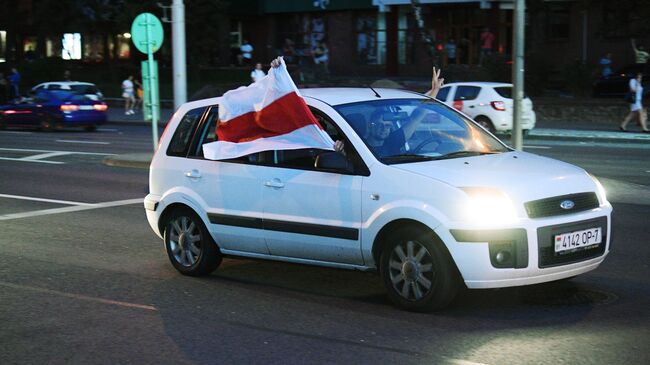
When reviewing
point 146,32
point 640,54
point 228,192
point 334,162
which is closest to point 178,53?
point 146,32

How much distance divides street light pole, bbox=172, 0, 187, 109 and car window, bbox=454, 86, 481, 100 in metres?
8.66

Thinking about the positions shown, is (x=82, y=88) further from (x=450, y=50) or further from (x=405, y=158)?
(x=405, y=158)

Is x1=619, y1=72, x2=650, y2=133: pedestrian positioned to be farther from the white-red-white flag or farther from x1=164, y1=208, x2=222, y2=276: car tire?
the white-red-white flag

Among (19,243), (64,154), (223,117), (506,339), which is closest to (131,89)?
(64,154)

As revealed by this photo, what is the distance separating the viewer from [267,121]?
7.85 meters

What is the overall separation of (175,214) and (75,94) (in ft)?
73.1

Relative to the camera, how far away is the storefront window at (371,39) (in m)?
48.4

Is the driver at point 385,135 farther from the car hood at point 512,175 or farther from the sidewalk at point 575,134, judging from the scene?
the sidewalk at point 575,134

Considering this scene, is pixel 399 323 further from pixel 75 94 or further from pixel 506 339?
pixel 75 94

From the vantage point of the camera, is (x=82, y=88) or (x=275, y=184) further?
(x=82, y=88)

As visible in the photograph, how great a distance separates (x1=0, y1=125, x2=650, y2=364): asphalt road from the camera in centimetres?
611

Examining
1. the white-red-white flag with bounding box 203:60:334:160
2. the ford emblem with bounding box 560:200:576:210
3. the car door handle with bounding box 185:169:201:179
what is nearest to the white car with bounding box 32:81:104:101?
the car door handle with bounding box 185:169:201:179

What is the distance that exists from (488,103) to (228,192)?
16979 mm

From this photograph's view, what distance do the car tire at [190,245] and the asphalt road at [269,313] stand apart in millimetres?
129
